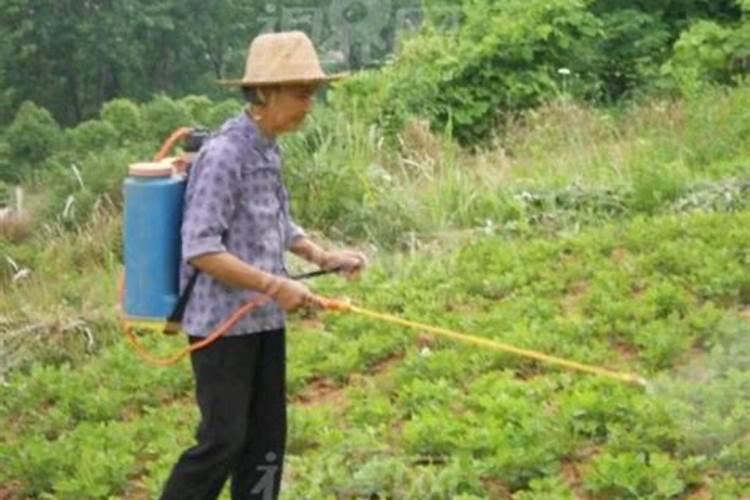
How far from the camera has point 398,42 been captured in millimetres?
17312

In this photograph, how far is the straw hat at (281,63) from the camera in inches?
196

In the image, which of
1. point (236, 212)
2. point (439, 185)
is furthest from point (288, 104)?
point (439, 185)

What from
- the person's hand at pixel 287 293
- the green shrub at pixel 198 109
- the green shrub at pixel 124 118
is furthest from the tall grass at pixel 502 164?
the green shrub at pixel 124 118

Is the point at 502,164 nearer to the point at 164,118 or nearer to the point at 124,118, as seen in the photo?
the point at 164,118

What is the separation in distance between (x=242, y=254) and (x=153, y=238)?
0.90 feet

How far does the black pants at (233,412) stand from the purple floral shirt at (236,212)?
0.24 feet

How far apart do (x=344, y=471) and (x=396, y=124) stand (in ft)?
26.7

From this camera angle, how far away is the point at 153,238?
5.13 meters

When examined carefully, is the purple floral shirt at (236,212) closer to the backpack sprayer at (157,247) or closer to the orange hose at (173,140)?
the backpack sprayer at (157,247)

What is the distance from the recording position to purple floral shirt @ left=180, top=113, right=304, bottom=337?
196 inches

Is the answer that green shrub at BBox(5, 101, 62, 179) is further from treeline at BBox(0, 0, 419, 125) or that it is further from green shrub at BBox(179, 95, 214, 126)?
treeline at BBox(0, 0, 419, 125)

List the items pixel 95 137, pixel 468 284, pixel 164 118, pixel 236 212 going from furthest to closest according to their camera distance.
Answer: pixel 95 137
pixel 164 118
pixel 468 284
pixel 236 212

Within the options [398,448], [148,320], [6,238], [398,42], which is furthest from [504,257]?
[398,42]

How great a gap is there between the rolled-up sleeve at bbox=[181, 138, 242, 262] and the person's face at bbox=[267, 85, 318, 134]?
165mm
